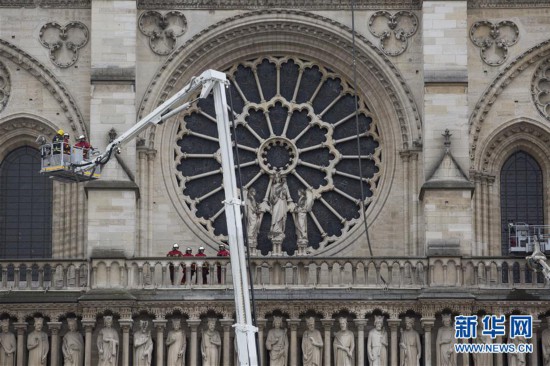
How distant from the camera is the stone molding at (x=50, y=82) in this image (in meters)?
49.8

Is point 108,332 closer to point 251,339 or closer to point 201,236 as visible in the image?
point 201,236

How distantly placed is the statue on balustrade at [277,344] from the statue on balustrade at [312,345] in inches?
14.8

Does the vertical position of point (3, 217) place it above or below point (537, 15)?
below

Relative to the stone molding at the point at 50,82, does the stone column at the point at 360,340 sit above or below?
below

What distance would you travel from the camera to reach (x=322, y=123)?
1982 inches

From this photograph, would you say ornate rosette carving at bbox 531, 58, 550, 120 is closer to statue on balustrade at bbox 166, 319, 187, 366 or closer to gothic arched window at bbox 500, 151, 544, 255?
gothic arched window at bbox 500, 151, 544, 255

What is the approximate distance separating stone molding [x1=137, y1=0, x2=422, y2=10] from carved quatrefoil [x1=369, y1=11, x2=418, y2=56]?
18 cm

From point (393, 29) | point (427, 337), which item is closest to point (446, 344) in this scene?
point (427, 337)

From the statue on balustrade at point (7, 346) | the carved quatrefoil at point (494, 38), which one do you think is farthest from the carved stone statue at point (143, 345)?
the carved quatrefoil at point (494, 38)

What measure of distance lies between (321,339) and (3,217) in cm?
719

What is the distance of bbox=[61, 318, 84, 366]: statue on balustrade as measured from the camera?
1876 inches

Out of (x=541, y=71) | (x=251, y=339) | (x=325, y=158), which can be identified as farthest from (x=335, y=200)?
(x=251, y=339)

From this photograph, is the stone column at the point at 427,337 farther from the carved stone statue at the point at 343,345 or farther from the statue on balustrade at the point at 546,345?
the statue on balustrade at the point at 546,345

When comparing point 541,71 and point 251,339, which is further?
point 541,71
